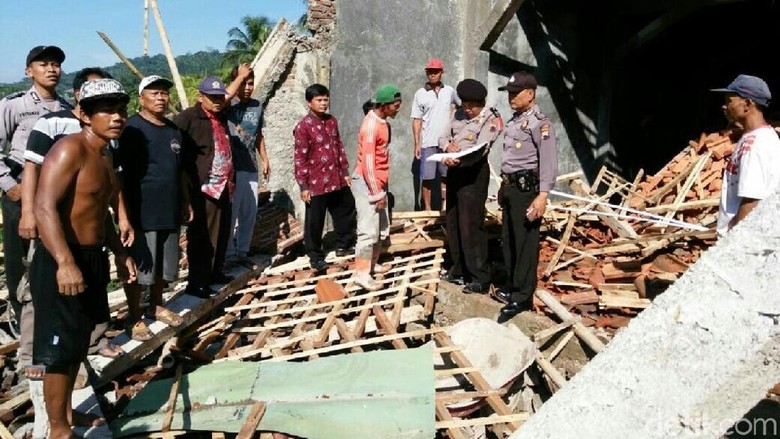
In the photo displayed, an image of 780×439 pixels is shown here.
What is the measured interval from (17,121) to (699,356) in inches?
179

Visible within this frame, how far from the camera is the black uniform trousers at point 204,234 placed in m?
4.96

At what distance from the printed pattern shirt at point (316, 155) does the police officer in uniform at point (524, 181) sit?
190 cm

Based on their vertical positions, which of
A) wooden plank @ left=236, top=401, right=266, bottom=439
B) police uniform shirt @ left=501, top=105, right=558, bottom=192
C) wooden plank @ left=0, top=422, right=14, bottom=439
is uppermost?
police uniform shirt @ left=501, top=105, right=558, bottom=192

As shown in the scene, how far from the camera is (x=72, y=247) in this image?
3059mm

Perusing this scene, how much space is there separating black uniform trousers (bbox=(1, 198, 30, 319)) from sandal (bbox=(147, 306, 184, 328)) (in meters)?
0.94

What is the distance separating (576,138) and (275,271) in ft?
18.9

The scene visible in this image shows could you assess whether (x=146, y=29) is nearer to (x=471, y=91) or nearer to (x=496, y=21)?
(x=496, y=21)

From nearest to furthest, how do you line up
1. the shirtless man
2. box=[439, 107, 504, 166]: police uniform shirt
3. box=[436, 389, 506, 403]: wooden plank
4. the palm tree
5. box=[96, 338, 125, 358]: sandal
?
the shirtless man
box=[436, 389, 506, 403]: wooden plank
box=[96, 338, 125, 358]: sandal
box=[439, 107, 504, 166]: police uniform shirt
the palm tree

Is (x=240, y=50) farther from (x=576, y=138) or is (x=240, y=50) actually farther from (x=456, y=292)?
(x=456, y=292)

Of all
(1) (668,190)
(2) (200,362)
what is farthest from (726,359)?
(1) (668,190)

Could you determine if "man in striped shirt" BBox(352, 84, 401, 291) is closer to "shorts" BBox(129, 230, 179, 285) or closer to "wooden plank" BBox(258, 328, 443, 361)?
"wooden plank" BBox(258, 328, 443, 361)

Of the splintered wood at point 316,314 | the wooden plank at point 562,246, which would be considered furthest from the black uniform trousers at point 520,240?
the splintered wood at point 316,314

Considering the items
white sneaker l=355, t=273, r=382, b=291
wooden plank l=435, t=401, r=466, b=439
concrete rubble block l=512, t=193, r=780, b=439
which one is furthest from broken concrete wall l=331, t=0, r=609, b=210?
concrete rubble block l=512, t=193, r=780, b=439

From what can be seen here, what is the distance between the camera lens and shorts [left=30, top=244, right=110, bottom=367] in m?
2.95
